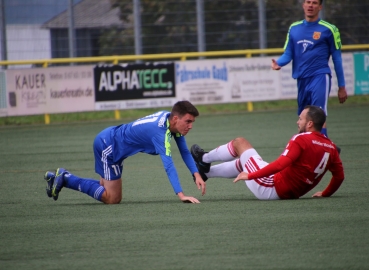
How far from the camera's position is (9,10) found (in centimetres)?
1731

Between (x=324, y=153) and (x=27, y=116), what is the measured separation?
12039 millimetres

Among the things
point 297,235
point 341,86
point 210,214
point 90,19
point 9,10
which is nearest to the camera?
point 297,235

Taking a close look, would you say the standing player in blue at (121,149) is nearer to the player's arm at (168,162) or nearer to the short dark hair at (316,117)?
the player's arm at (168,162)

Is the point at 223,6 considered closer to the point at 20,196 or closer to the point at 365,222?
the point at 20,196

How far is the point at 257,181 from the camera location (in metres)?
7.14

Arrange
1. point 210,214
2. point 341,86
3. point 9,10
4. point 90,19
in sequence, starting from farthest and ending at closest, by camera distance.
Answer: point 90,19
point 9,10
point 341,86
point 210,214

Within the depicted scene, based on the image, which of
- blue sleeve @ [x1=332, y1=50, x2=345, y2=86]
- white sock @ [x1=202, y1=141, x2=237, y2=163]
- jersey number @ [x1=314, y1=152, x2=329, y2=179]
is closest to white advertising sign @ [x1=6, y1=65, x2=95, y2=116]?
blue sleeve @ [x1=332, y1=50, x2=345, y2=86]

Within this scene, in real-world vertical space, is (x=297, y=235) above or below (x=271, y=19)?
below

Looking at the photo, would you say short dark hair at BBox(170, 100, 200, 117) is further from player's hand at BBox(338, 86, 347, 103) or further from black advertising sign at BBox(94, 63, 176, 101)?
black advertising sign at BBox(94, 63, 176, 101)

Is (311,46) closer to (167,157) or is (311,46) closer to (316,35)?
(316,35)

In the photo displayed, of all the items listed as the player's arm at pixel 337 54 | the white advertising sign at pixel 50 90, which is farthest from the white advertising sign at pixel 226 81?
the player's arm at pixel 337 54

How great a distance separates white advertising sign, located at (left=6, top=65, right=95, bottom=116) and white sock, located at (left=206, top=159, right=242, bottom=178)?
9475 mm

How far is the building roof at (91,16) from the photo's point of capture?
1811 centimetres

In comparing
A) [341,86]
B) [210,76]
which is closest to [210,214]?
[341,86]
